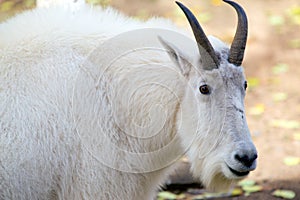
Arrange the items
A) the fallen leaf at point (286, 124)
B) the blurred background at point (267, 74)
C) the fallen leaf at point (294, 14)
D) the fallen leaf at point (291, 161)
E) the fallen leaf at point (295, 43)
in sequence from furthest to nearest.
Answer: the fallen leaf at point (294, 14) → the fallen leaf at point (295, 43) → the fallen leaf at point (286, 124) → the fallen leaf at point (291, 161) → the blurred background at point (267, 74)

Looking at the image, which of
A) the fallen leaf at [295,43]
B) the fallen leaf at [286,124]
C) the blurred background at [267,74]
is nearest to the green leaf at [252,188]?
the blurred background at [267,74]

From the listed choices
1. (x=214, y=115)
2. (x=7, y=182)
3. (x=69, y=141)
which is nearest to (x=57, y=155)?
(x=69, y=141)

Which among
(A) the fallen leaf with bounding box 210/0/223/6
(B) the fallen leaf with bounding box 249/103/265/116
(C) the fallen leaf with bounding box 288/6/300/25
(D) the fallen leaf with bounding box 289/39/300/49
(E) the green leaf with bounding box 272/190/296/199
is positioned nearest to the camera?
(E) the green leaf with bounding box 272/190/296/199

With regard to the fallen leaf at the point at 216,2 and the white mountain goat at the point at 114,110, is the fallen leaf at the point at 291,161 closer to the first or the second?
the white mountain goat at the point at 114,110

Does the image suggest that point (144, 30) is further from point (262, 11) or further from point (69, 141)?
point (262, 11)

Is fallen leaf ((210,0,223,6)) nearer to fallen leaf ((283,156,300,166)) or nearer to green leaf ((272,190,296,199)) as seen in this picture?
fallen leaf ((283,156,300,166))

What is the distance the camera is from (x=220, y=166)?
14.0ft

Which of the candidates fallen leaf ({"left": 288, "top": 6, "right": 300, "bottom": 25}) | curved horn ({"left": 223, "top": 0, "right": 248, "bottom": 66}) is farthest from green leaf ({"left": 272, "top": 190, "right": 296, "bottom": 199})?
fallen leaf ({"left": 288, "top": 6, "right": 300, "bottom": 25})

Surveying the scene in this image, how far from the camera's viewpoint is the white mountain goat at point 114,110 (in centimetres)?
422

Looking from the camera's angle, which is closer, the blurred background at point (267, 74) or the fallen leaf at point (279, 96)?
the blurred background at point (267, 74)

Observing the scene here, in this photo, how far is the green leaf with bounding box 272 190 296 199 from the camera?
621cm

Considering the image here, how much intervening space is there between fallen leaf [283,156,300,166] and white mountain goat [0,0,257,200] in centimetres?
251

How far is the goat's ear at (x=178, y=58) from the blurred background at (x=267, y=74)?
1.47 metres

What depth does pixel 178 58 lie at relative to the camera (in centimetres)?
428
